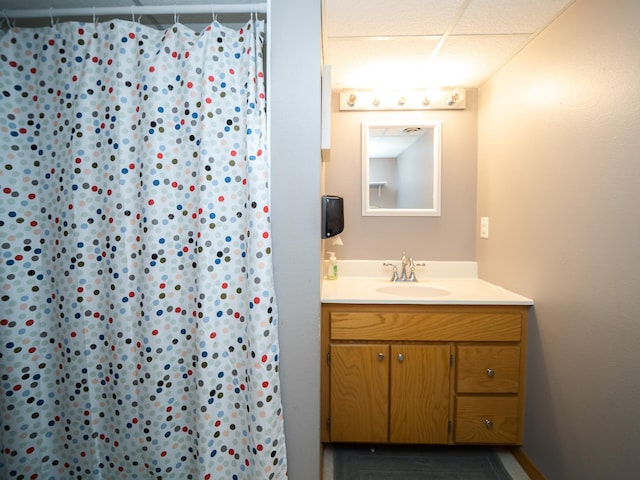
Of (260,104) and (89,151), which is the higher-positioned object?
(260,104)

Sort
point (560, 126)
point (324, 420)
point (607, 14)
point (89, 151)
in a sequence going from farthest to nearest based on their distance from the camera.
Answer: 1. point (324, 420)
2. point (560, 126)
3. point (89, 151)
4. point (607, 14)

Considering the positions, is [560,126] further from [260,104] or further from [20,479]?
[20,479]

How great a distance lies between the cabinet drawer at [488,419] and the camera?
1.54 m

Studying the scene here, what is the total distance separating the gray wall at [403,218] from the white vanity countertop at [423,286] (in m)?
0.08

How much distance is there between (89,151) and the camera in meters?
1.18

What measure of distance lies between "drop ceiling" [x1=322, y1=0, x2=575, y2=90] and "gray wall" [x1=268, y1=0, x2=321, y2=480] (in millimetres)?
633

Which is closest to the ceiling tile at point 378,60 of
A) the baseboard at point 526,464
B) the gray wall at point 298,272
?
the gray wall at point 298,272

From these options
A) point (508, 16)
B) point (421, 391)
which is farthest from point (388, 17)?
point (421, 391)

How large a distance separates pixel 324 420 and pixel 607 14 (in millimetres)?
2233

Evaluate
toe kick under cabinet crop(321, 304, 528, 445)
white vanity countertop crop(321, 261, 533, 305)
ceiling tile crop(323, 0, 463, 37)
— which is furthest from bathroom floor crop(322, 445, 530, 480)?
ceiling tile crop(323, 0, 463, 37)

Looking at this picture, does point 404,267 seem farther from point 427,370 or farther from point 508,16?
point 508,16

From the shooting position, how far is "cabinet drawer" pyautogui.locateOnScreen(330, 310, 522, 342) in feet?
5.00

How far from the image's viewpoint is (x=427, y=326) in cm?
154

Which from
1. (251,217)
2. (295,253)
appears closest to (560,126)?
(295,253)
